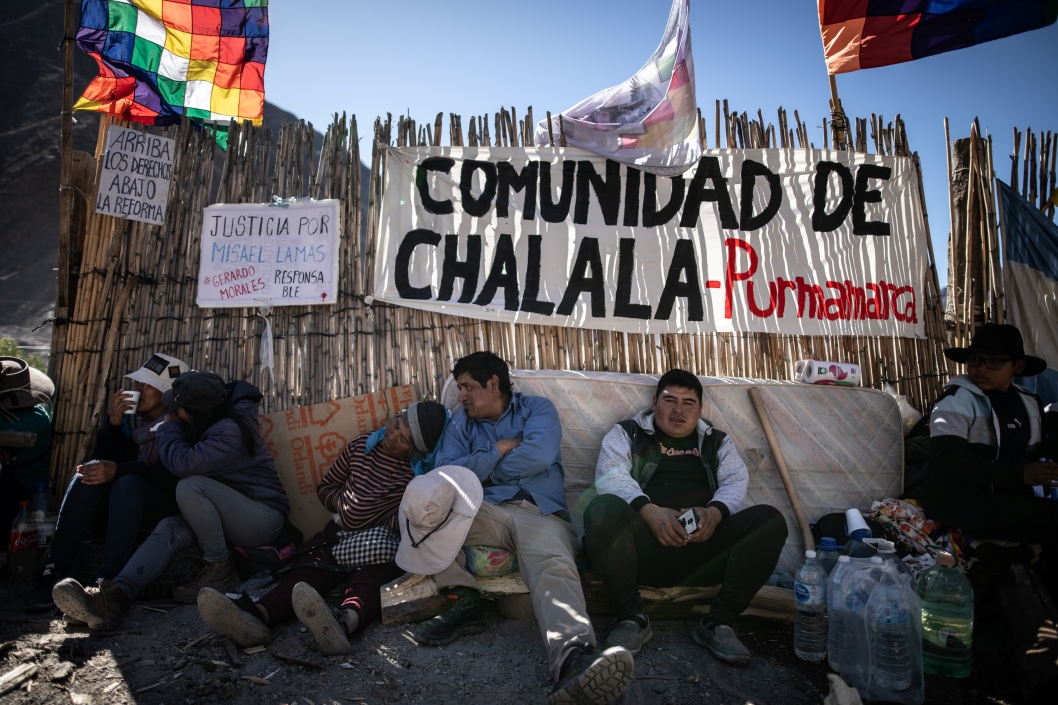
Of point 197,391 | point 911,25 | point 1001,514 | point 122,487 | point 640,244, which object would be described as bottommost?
point 122,487

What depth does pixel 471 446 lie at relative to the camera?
3365mm

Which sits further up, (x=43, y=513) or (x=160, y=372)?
(x=160, y=372)

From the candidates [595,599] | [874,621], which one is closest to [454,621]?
[595,599]

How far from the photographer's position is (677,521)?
2.90 metres

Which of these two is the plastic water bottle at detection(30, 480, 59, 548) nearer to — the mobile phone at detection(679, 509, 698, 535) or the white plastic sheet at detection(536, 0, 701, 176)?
the mobile phone at detection(679, 509, 698, 535)

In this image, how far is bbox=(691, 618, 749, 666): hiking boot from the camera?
100 inches

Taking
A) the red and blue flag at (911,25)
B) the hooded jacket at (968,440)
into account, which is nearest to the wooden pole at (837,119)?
the red and blue flag at (911,25)

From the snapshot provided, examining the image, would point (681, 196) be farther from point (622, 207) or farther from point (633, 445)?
point (633, 445)

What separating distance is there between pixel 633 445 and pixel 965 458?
1.62 metres

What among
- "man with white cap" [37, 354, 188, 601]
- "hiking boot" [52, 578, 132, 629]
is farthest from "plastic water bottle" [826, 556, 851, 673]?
"man with white cap" [37, 354, 188, 601]

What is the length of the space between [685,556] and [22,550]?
11.6 ft

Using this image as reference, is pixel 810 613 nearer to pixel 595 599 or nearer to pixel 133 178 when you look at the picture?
pixel 595 599

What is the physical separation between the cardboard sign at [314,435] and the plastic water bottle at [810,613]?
251cm

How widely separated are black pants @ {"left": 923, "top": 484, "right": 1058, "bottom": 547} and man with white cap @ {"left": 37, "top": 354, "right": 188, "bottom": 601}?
4.02m
